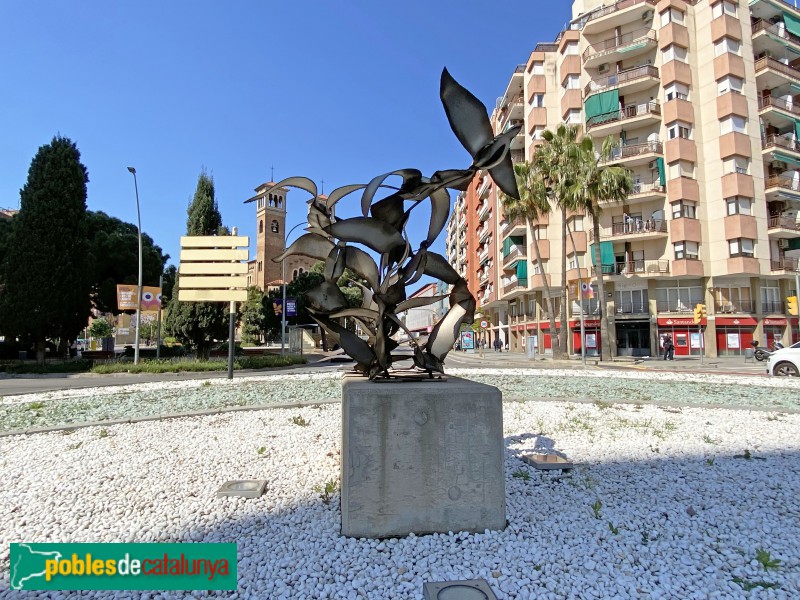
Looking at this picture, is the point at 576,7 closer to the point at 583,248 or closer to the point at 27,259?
the point at 583,248

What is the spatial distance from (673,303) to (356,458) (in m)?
38.6

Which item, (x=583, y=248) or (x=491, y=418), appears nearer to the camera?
(x=491, y=418)

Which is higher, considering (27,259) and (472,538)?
(27,259)

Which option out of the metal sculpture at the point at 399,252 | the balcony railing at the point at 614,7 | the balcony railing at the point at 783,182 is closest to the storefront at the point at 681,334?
the balcony railing at the point at 783,182

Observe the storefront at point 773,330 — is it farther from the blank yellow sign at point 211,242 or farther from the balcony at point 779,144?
the blank yellow sign at point 211,242

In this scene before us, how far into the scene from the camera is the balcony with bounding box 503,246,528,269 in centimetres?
4384

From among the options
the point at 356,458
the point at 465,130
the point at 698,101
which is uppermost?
the point at 698,101

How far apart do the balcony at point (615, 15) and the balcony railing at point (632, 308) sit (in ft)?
75.4

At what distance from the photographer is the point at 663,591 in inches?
101

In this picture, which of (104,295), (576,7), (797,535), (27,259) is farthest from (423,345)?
(576,7)

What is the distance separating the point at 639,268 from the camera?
36156mm

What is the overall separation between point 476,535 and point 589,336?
37.8 metres

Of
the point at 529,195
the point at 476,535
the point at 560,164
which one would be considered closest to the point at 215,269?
the point at 476,535

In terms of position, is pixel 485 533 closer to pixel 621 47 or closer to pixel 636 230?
pixel 636 230
